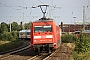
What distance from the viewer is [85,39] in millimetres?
26047

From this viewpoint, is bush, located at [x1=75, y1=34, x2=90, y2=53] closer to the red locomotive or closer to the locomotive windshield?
the red locomotive

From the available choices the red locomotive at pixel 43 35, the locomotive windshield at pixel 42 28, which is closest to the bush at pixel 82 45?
the red locomotive at pixel 43 35

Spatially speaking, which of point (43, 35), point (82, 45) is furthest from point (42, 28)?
point (82, 45)

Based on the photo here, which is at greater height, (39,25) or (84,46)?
(39,25)

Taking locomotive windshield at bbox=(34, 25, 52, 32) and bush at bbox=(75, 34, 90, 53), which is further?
bush at bbox=(75, 34, 90, 53)

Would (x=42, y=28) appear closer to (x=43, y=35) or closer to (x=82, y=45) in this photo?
(x=43, y=35)

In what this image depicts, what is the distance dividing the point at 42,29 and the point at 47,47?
1743 mm

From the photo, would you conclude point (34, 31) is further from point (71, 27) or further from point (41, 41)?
point (71, 27)

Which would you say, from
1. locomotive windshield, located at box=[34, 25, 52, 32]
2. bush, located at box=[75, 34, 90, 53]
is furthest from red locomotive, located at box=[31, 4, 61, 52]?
bush, located at box=[75, 34, 90, 53]

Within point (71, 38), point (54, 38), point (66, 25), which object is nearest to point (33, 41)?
Answer: point (54, 38)

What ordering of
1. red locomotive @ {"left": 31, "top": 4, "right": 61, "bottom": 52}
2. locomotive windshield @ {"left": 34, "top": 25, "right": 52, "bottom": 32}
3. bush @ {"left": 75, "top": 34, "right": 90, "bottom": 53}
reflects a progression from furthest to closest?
bush @ {"left": 75, "top": 34, "right": 90, "bottom": 53}, locomotive windshield @ {"left": 34, "top": 25, "right": 52, "bottom": 32}, red locomotive @ {"left": 31, "top": 4, "right": 61, "bottom": 52}

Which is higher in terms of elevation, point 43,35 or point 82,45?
point 43,35

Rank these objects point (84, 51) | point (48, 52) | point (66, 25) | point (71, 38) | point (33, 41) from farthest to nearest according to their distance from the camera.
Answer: point (66, 25) < point (71, 38) < point (84, 51) < point (48, 52) < point (33, 41)

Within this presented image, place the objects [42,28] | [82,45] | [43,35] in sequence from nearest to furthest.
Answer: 1. [43,35]
2. [42,28]
3. [82,45]
